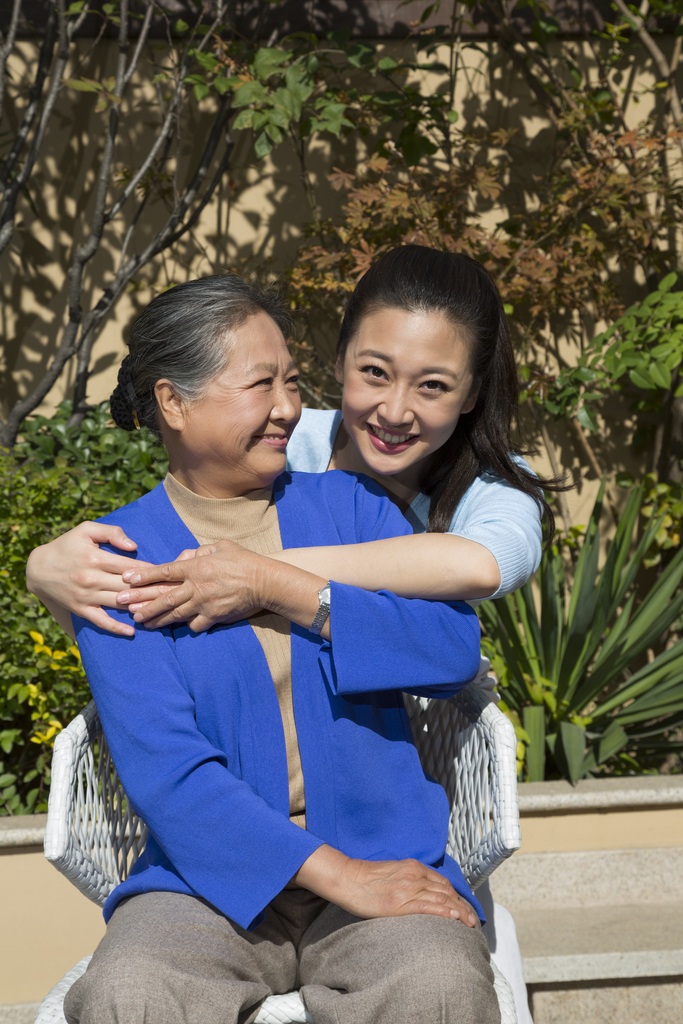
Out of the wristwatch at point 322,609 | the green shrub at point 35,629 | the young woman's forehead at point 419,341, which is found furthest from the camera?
the green shrub at point 35,629

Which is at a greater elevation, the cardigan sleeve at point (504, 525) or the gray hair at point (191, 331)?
the gray hair at point (191, 331)

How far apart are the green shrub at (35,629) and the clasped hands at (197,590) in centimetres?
104

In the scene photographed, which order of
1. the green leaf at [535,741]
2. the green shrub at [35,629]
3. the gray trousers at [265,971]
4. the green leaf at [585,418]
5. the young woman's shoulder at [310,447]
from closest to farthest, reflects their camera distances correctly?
the gray trousers at [265,971] < the young woman's shoulder at [310,447] < the green shrub at [35,629] < the green leaf at [535,741] < the green leaf at [585,418]

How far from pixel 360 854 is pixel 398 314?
112 cm

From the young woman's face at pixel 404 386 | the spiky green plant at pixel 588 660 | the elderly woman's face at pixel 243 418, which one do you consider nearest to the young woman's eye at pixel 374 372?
the young woman's face at pixel 404 386

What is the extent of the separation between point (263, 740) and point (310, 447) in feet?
2.80

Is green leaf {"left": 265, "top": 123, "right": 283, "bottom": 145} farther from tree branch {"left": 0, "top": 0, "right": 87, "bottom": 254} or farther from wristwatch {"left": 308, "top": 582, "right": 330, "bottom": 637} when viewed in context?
wristwatch {"left": 308, "top": 582, "right": 330, "bottom": 637}

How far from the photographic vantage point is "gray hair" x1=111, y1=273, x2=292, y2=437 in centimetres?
162

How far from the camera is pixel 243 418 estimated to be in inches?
63.1

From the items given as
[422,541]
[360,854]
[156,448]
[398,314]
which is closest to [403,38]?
[156,448]

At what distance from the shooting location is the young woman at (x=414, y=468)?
5.02ft

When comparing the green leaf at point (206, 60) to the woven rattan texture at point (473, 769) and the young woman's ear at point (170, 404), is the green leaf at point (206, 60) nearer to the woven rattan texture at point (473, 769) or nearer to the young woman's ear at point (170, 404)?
the young woman's ear at point (170, 404)

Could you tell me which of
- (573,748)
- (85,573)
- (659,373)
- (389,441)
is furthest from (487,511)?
(659,373)

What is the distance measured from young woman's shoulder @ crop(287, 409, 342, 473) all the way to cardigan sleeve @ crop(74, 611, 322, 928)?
0.78m
